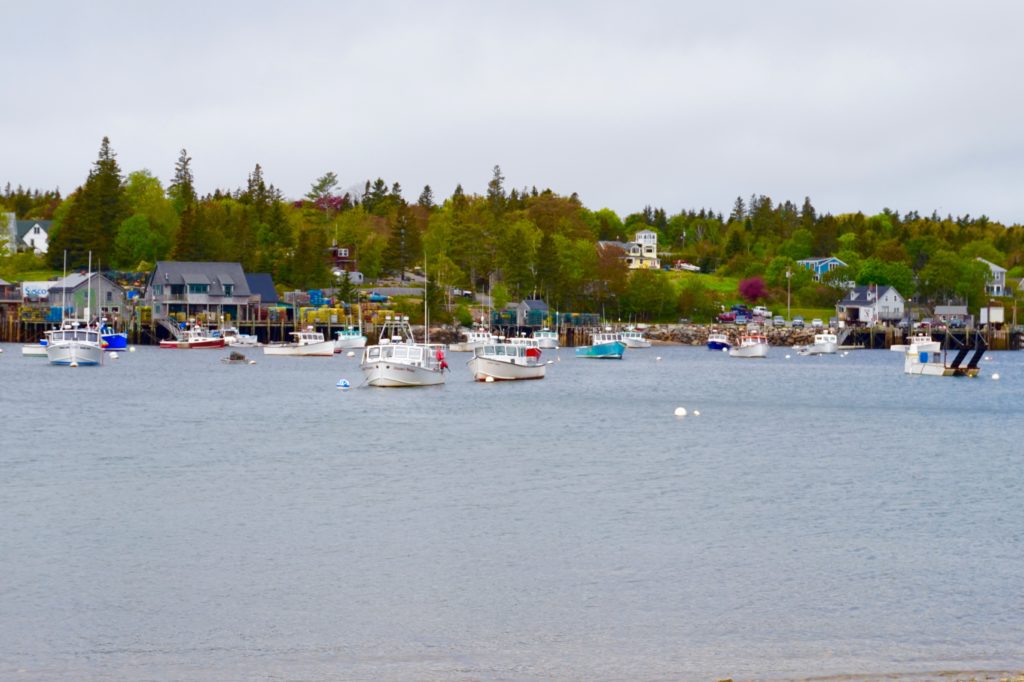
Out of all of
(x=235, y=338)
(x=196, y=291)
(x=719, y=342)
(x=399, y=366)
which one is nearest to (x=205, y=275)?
(x=196, y=291)

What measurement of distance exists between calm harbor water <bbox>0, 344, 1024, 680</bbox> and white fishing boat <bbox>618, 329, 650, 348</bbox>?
109387 millimetres

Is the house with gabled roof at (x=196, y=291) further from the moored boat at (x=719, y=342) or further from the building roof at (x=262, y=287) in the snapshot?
the moored boat at (x=719, y=342)

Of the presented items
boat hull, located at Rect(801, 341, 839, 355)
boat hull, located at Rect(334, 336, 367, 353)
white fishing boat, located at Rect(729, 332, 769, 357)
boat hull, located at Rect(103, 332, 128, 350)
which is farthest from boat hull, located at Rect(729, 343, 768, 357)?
boat hull, located at Rect(103, 332, 128, 350)

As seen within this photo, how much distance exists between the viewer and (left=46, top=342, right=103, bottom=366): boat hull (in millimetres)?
113875

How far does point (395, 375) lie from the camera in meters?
84.2

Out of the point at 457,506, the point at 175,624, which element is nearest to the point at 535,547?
the point at 457,506

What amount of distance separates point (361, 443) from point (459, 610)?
29.8 meters

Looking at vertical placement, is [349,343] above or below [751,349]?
above

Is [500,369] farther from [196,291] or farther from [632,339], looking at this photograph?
[196,291]

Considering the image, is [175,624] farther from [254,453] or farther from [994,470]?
[994,470]

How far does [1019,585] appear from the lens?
91.6ft

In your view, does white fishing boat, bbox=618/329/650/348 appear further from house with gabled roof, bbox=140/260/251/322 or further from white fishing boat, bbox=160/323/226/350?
white fishing boat, bbox=160/323/226/350

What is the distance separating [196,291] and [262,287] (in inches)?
445

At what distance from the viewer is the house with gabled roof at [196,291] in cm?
17000
